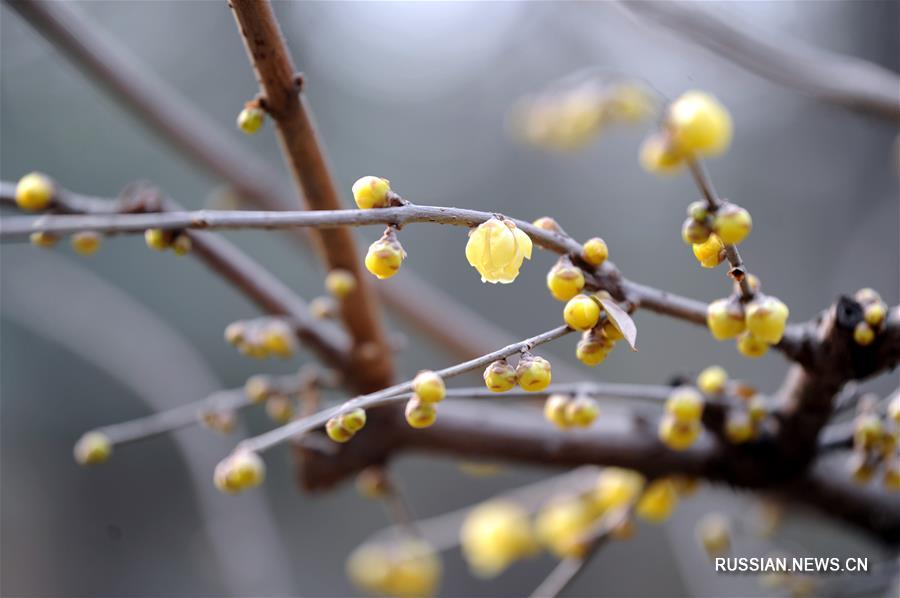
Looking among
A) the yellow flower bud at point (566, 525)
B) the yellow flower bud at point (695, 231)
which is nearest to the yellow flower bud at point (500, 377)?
the yellow flower bud at point (695, 231)

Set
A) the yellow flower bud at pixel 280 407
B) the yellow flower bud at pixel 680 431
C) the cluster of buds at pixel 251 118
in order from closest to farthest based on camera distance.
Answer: the cluster of buds at pixel 251 118 < the yellow flower bud at pixel 680 431 < the yellow flower bud at pixel 280 407

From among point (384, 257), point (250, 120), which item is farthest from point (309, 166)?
point (384, 257)

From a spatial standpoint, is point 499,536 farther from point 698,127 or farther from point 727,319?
point 698,127

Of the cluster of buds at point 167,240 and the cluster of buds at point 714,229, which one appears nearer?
the cluster of buds at point 714,229

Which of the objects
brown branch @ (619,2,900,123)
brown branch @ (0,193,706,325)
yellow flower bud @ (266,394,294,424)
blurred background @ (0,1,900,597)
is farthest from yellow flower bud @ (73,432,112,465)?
blurred background @ (0,1,900,597)

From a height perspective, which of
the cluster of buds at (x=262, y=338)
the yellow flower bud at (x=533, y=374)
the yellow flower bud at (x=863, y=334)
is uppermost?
the cluster of buds at (x=262, y=338)

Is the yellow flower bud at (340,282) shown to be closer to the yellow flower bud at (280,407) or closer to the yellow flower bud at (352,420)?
the yellow flower bud at (280,407)

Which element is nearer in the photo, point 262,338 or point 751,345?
point 751,345
